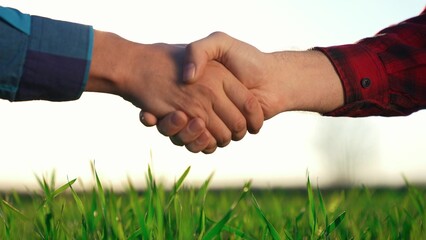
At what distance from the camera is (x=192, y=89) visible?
269 cm

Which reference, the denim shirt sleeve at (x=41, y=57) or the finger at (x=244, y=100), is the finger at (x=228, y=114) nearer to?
the finger at (x=244, y=100)

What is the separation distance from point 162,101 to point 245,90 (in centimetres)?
36

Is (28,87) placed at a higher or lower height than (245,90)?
higher

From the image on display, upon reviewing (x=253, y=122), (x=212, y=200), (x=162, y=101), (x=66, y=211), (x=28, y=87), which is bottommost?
(x=212, y=200)

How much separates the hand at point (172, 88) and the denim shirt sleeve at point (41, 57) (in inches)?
3.1

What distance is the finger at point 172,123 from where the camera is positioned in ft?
8.80

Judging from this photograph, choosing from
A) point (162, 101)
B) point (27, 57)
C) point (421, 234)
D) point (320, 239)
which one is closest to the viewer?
point (320, 239)

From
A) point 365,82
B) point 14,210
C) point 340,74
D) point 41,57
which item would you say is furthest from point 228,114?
point 14,210

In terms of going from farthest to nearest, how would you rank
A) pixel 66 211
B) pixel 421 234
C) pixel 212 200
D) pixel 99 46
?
pixel 212 200
pixel 66 211
pixel 99 46
pixel 421 234

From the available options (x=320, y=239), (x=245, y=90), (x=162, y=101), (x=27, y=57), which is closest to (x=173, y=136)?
(x=162, y=101)

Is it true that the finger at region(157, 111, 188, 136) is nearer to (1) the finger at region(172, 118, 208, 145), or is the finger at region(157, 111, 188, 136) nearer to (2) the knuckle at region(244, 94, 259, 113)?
(1) the finger at region(172, 118, 208, 145)

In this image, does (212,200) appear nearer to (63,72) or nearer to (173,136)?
(173,136)

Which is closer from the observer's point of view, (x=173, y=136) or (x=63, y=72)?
(x=63, y=72)

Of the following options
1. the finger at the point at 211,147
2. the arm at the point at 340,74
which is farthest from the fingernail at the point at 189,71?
the finger at the point at 211,147
